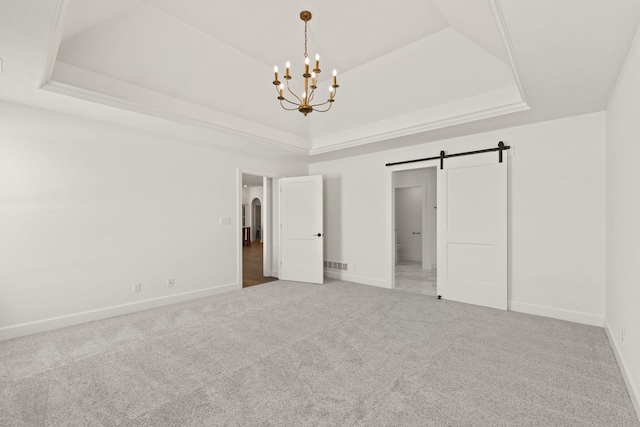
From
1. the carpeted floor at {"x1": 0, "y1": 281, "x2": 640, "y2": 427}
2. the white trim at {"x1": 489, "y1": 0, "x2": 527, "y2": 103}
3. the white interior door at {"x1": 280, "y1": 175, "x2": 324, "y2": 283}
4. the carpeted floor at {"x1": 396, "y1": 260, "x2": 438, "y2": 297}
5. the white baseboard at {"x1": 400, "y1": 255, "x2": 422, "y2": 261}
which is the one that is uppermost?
the white trim at {"x1": 489, "y1": 0, "x2": 527, "y2": 103}

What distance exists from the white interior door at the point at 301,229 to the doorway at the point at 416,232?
1498mm

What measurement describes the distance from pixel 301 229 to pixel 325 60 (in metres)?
3.06

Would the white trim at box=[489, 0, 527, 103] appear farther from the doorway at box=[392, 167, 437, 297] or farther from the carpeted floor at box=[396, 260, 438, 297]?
the carpeted floor at box=[396, 260, 438, 297]

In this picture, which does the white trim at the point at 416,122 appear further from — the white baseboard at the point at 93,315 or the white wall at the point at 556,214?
the white baseboard at the point at 93,315

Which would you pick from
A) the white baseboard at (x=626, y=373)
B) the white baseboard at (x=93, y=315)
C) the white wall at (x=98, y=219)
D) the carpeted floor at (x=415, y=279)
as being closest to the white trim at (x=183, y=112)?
the white wall at (x=98, y=219)

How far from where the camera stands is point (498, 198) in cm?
402

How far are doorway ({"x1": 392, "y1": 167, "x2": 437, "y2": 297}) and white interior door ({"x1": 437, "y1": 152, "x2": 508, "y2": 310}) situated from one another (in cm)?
63

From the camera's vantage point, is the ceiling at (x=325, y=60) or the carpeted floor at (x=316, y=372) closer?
the carpeted floor at (x=316, y=372)

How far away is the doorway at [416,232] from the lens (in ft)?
19.1

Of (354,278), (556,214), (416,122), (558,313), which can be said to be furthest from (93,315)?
(556,214)

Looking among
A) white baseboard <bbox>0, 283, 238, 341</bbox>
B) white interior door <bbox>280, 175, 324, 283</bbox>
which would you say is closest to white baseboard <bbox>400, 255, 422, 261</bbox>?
white interior door <bbox>280, 175, 324, 283</bbox>

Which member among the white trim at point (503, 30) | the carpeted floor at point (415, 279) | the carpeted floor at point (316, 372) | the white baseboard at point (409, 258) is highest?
the white trim at point (503, 30)

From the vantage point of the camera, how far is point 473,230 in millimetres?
4273

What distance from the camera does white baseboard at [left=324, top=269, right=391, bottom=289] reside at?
211 inches
